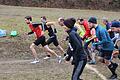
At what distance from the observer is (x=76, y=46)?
969cm

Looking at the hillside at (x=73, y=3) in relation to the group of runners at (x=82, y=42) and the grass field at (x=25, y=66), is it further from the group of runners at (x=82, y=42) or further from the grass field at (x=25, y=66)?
the group of runners at (x=82, y=42)

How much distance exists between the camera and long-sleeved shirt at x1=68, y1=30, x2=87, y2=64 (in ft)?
31.7

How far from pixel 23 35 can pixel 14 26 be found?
2.95 meters

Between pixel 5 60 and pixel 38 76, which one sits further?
pixel 5 60

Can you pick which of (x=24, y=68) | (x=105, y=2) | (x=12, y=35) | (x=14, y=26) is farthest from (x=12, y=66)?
(x=105, y=2)

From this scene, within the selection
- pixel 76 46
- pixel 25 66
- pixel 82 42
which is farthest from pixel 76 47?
pixel 25 66

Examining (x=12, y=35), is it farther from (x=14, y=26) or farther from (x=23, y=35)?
(x=14, y=26)

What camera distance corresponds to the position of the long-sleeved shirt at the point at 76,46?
9.66 meters

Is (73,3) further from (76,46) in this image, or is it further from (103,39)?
(76,46)

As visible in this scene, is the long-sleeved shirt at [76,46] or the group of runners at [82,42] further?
the group of runners at [82,42]

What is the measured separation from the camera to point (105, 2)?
4538 centimetres

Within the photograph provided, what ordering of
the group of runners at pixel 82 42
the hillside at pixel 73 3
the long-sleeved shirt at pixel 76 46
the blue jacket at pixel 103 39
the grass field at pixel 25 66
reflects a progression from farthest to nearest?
the hillside at pixel 73 3 < the grass field at pixel 25 66 < the blue jacket at pixel 103 39 < the group of runners at pixel 82 42 < the long-sleeved shirt at pixel 76 46

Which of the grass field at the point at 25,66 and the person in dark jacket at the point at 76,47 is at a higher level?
the person in dark jacket at the point at 76,47

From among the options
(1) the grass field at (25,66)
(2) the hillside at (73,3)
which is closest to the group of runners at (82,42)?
(1) the grass field at (25,66)
